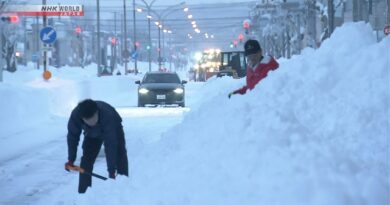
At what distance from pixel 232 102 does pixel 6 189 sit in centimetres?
393

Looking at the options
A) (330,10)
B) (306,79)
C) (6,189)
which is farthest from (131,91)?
(306,79)

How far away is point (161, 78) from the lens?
85.4 feet

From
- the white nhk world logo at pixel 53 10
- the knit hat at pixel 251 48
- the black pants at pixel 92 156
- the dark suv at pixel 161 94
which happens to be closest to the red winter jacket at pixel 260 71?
the knit hat at pixel 251 48

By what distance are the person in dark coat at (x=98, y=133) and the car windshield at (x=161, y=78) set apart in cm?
1841

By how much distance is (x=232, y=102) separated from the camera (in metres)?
7.06

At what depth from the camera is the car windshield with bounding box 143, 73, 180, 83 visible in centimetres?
2586

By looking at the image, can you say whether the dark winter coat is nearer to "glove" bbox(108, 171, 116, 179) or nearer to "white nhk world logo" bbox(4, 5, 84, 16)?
"glove" bbox(108, 171, 116, 179)

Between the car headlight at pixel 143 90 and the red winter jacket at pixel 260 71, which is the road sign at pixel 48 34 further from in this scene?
the red winter jacket at pixel 260 71

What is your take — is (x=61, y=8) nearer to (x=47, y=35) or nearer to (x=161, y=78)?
(x=161, y=78)

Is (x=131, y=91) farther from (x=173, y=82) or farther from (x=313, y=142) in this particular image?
(x=313, y=142)

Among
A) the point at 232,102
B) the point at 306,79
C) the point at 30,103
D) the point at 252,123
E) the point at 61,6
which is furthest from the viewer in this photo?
the point at 61,6

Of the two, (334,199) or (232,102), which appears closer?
(334,199)

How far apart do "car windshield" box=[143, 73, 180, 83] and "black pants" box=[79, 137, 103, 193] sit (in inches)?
720

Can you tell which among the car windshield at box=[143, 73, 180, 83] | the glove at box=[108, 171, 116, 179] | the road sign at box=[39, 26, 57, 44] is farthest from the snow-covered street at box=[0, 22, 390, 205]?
the car windshield at box=[143, 73, 180, 83]
